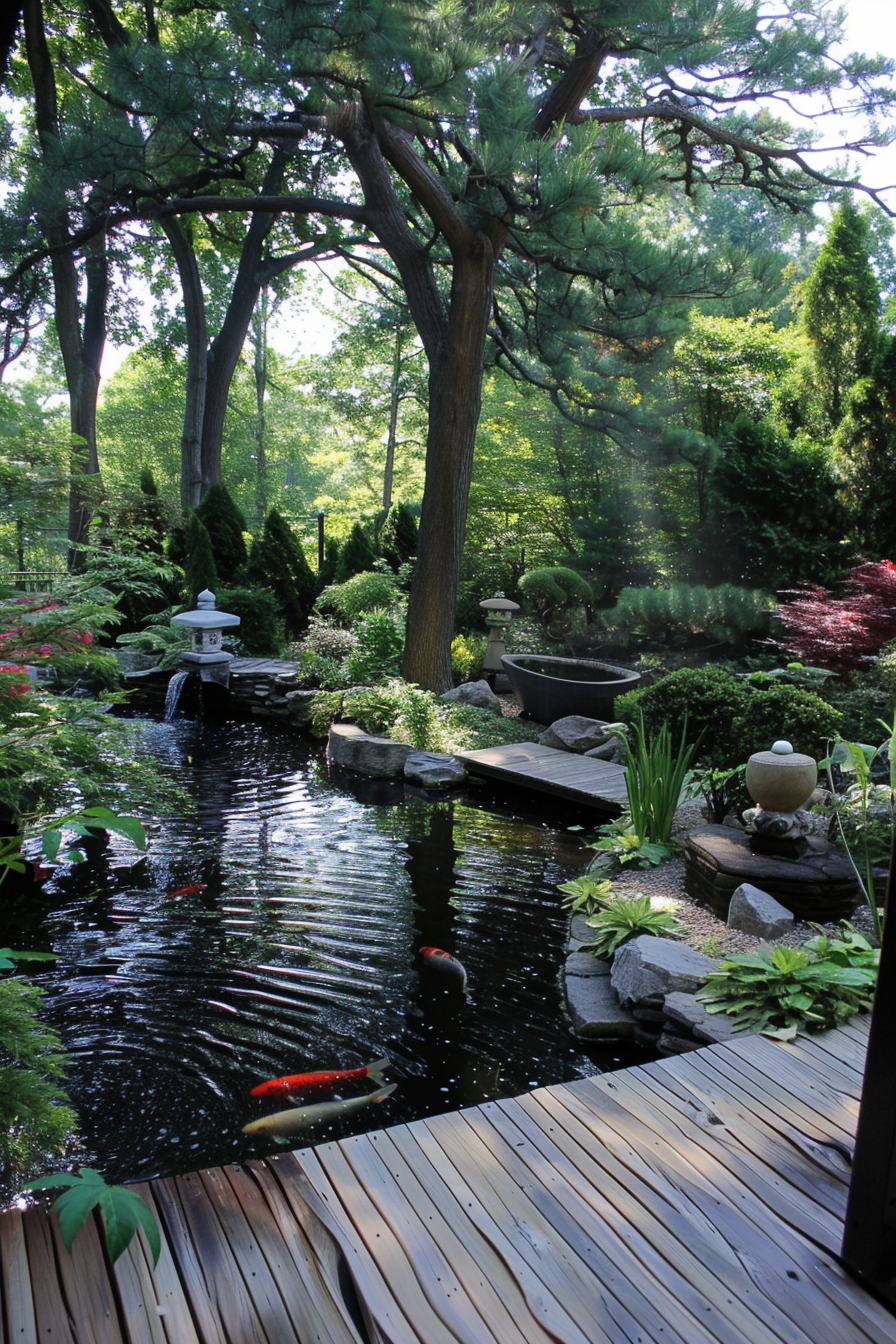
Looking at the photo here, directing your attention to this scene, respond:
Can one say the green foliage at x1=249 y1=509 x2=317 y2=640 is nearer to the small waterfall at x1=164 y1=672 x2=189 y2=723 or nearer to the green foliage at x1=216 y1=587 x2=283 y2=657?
the green foliage at x1=216 y1=587 x2=283 y2=657

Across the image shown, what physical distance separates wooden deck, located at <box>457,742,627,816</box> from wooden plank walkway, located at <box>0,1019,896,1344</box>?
3.64 m

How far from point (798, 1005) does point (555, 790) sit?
3418mm

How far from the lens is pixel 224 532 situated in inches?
503

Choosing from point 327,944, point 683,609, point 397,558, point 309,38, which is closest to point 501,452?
point 397,558

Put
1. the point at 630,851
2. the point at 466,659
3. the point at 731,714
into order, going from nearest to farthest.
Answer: the point at 630,851 → the point at 731,714 → the point at 466,659

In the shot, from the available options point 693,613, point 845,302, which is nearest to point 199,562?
point 693,613

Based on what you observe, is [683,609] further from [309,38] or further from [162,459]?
[162,459]

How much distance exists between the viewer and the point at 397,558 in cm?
1305

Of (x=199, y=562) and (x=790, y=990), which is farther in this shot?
(x=199, y=562)

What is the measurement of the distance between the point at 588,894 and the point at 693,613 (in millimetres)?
6174

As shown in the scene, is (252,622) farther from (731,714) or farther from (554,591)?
(731,714)

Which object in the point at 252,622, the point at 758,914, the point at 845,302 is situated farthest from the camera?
the point at 252,622

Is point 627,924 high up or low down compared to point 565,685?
down

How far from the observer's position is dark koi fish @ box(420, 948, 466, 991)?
Result: 3668 millimetres
